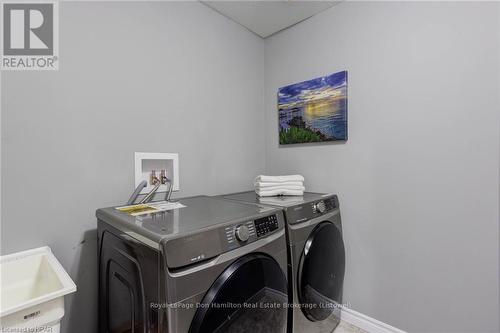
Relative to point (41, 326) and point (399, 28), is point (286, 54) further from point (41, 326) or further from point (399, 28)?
point (41, 326)

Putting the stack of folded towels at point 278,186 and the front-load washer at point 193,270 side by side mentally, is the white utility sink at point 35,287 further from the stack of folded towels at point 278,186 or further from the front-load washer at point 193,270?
the stack of folded towels at point 278,186

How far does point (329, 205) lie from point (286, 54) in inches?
51.2

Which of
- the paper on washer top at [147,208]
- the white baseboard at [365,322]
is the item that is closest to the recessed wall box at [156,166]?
the paper on washer top at [147,208]

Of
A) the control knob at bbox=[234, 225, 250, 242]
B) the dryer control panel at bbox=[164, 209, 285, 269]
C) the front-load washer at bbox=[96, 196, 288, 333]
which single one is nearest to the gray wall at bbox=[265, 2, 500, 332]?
the front-load washer at bbox=[96, 196, 288, 333]

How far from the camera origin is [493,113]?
44.0 inches

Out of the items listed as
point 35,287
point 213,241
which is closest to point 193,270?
point 213,241

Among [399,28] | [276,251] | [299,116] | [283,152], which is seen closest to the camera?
[276,251]

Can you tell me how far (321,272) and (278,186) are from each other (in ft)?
1.89

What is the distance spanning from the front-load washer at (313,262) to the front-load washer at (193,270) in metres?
0.10

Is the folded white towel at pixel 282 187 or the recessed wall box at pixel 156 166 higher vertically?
the recessed wall box at pixel 156 166

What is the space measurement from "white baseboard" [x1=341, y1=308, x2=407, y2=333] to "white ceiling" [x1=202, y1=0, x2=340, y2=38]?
2.18m

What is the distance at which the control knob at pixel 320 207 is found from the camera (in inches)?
53.6

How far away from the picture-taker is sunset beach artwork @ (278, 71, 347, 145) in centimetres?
162

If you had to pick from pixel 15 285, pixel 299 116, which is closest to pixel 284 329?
pixel 15 285
